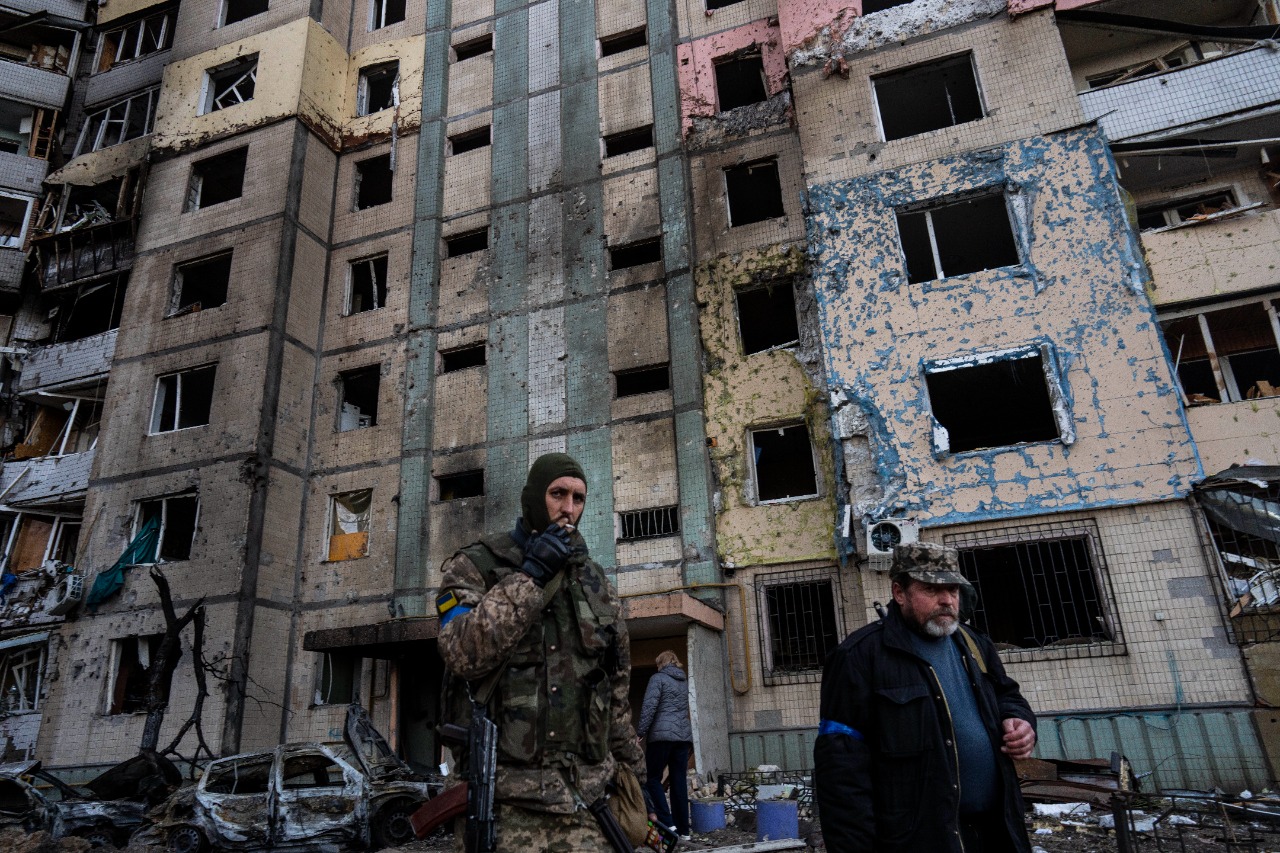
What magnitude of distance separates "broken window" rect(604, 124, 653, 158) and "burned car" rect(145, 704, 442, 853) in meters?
12.7

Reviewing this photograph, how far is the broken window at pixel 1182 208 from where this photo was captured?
1341cm

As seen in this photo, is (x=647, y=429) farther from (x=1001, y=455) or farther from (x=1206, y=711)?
(x=1206, y=711)

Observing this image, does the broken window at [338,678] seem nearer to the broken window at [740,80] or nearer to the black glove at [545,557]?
the broken window at [740,80]

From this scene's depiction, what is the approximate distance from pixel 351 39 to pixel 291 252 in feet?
23.4

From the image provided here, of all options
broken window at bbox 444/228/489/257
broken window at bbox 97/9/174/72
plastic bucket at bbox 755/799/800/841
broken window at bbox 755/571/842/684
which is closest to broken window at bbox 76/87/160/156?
broken window at bbox 97/9/174/72

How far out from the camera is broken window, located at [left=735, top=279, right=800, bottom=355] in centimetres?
1507

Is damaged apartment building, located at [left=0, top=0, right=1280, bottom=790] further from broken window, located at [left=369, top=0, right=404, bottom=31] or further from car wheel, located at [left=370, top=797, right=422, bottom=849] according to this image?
car wheel, located at [left=370, top=797, right=422, bottom=849]

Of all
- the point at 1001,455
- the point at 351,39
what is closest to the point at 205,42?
the point at 351,39

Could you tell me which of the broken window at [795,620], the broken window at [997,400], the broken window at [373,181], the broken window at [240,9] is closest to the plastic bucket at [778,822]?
the broken window at [795,620]

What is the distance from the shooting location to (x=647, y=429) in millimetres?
14703

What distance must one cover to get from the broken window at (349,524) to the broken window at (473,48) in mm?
10953

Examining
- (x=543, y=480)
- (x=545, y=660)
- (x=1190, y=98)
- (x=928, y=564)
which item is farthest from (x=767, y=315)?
(x=545, y=660)

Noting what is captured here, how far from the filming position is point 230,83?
2044 cm

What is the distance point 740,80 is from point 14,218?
775 inches
